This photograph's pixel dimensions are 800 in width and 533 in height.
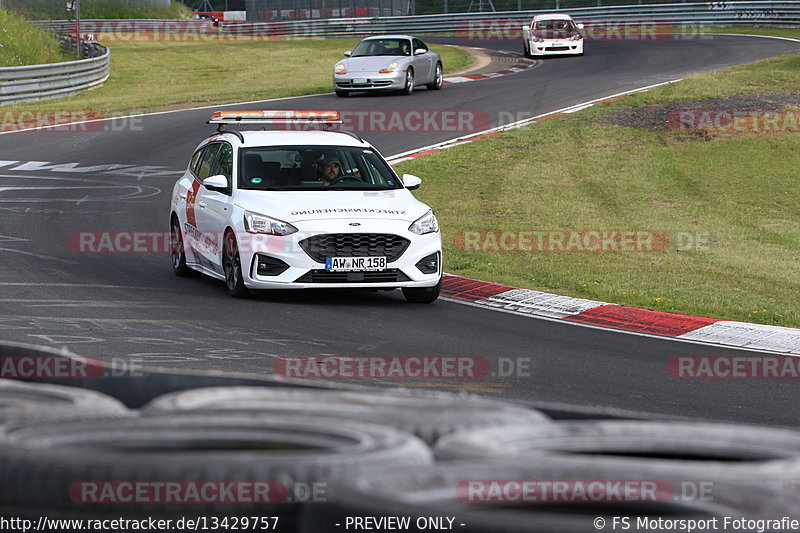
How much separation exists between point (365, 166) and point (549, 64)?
29.4 meters

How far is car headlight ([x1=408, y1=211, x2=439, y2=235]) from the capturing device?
11.8m

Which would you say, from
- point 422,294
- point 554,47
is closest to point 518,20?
point 554,47

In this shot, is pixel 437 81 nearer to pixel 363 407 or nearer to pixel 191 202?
pixel 191 202

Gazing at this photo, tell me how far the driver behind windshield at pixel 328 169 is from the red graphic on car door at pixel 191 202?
1.53 m

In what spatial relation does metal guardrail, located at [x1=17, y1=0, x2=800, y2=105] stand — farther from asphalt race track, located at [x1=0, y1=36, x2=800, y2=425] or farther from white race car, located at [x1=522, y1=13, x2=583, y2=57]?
asphalt race track, located at [x1=0, y1=36, x2=800, y2=425]

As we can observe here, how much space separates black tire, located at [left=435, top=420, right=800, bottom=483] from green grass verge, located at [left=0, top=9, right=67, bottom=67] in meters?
36.0

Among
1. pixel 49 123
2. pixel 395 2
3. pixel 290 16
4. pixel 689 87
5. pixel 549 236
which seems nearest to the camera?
pixel 549 236

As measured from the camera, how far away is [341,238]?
11469 mm

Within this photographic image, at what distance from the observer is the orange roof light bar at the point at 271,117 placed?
534 inches

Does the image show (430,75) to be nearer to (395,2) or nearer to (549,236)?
(549,236)

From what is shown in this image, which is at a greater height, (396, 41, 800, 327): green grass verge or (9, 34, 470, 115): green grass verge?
(9, 34, 470, 115): green grass verge

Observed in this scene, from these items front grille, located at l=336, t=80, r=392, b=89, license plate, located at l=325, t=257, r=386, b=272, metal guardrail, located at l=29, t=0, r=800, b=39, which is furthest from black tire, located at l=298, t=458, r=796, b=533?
metal guardrail, located at l=29, t=0, r=800, b=39

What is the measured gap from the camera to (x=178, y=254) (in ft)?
43.9

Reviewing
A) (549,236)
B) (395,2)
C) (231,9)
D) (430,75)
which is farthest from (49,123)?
(231,9)
